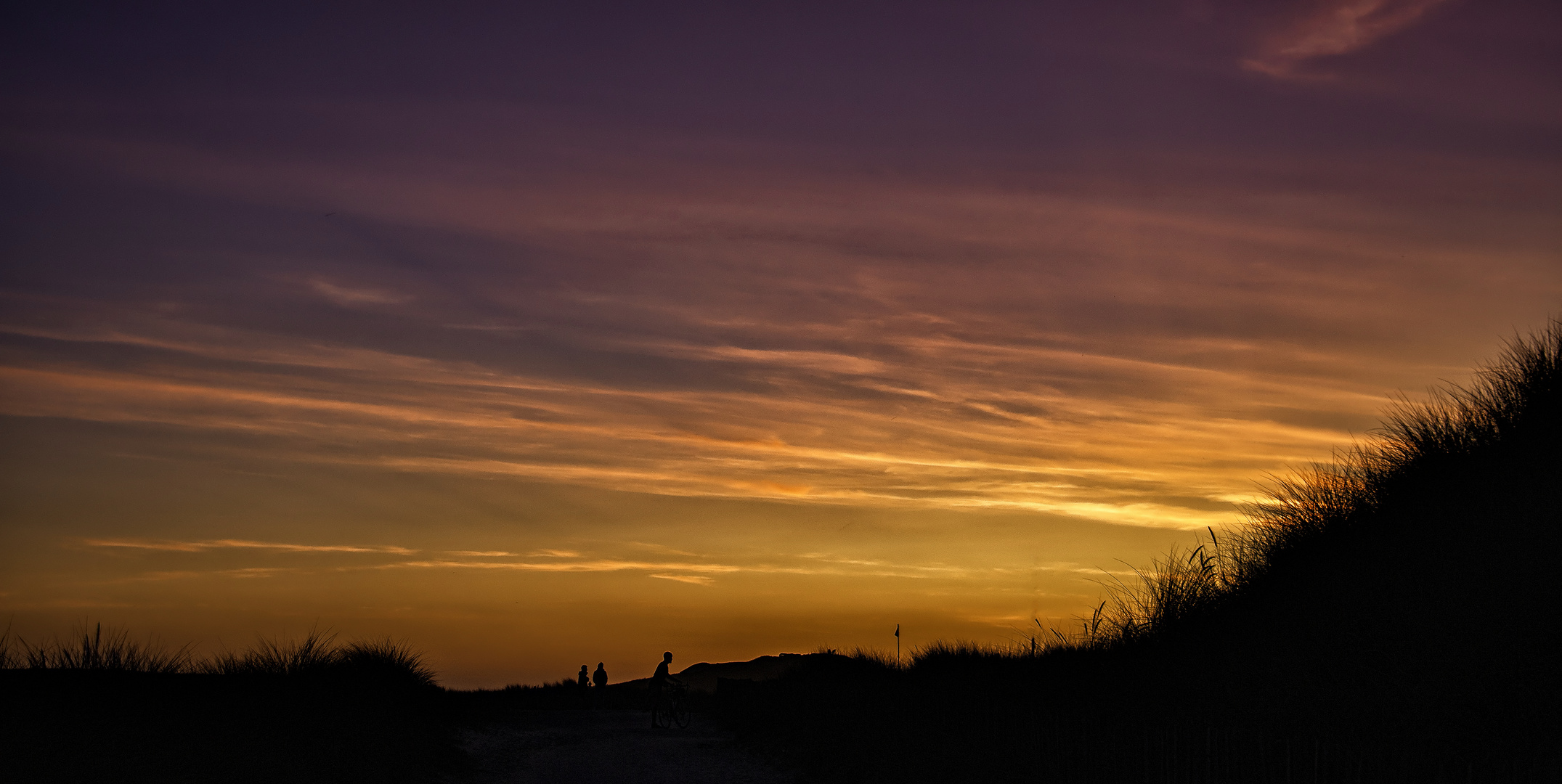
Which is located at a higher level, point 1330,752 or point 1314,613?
point 1314,613

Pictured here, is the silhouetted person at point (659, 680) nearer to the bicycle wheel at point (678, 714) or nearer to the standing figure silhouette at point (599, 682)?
the bicycle wheel at point (678, 714)

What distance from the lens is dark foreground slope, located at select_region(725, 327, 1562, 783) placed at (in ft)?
39.5

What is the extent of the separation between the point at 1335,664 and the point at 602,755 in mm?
12772

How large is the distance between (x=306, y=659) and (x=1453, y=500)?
20.0m

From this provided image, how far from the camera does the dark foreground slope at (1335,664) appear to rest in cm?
1203

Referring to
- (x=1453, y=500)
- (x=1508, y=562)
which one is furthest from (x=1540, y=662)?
(x=1453, y=500)

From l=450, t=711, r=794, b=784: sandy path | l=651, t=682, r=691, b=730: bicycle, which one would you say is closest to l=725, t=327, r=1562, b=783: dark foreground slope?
l=450, t=711, r=794, b=784: sandy path

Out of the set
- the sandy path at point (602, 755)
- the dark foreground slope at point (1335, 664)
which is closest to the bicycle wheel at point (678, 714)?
the sandy path at point (602, 755)

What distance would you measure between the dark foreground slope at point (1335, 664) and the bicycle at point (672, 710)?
4.71 m

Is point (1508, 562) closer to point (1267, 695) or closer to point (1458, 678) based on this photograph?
point (1458, 678)

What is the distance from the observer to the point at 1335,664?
14.8 meters

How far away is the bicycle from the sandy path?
1.63 feet

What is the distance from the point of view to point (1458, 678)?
1273 centimetres

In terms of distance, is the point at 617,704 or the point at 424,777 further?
the point at 617,704
